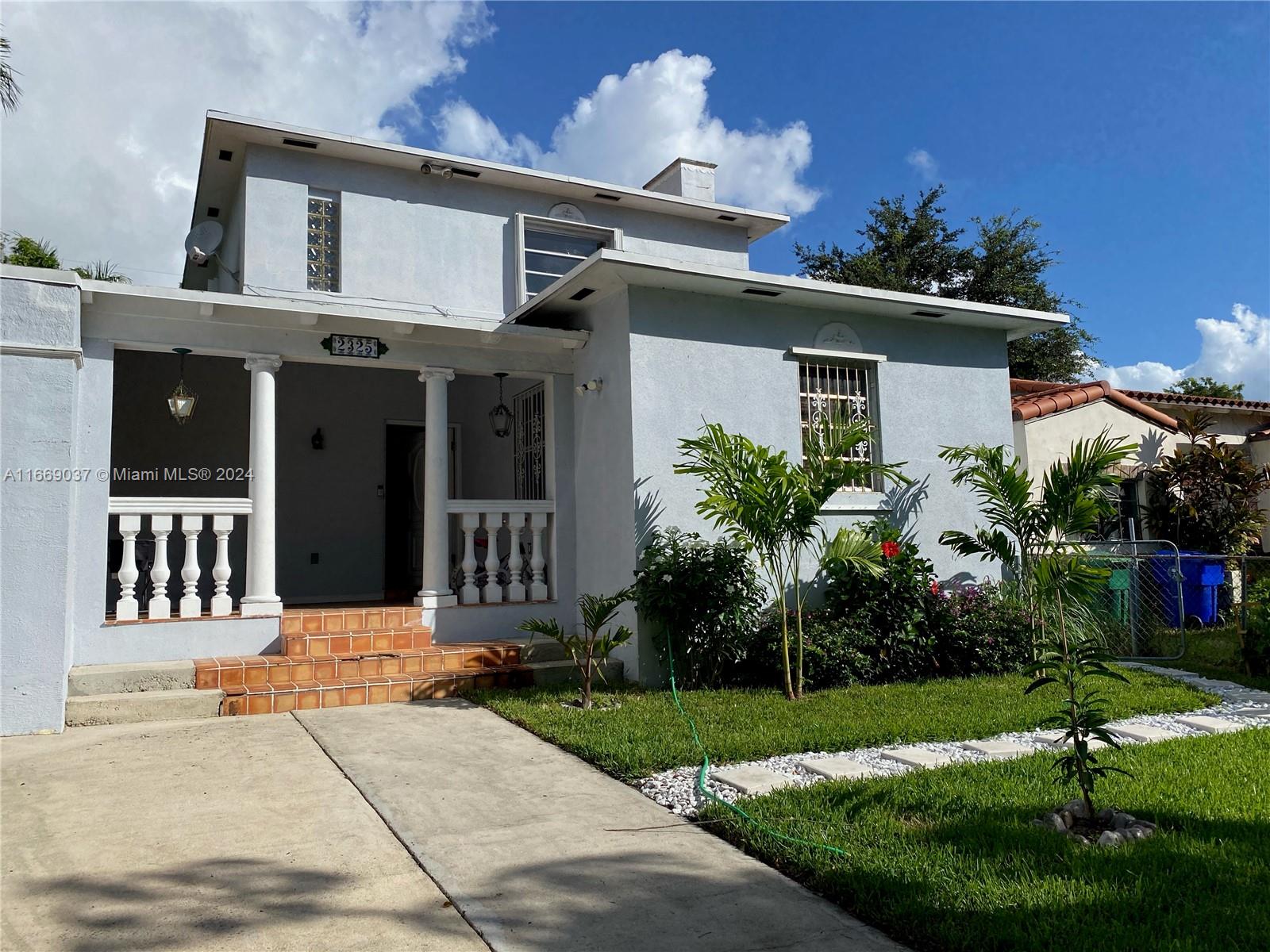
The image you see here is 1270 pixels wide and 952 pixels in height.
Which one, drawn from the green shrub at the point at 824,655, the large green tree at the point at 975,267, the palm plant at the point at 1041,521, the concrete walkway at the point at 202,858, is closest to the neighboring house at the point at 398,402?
the palm plant at the point at 1041,521

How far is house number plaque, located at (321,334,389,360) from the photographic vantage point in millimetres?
8305

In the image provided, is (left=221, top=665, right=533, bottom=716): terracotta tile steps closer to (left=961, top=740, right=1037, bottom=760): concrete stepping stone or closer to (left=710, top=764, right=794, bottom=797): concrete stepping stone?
(left=710, top=764, right=794, bottom=797): concrete stepping stone

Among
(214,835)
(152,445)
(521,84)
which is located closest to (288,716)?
(214,835)

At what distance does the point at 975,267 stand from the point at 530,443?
19864mm

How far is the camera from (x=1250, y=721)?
21.3ft

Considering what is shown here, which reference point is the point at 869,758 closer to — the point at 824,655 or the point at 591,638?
the point at 824,655

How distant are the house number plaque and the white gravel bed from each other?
529 cm

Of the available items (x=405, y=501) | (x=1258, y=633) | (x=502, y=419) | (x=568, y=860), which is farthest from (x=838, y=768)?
(x=405, y=501)

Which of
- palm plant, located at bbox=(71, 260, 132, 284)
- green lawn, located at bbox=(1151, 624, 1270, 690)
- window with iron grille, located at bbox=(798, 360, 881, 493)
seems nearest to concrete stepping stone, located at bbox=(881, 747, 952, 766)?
window with iron grille, located at bbox=(798, 360, 881, 493)

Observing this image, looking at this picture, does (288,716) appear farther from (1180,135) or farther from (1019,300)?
(1019,300)

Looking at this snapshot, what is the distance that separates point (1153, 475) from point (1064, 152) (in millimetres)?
5032

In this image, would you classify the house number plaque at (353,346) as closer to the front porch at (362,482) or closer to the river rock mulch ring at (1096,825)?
the front porch at (362,482)

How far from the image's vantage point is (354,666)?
7.50 meters

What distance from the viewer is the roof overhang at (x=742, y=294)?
26.2ft
